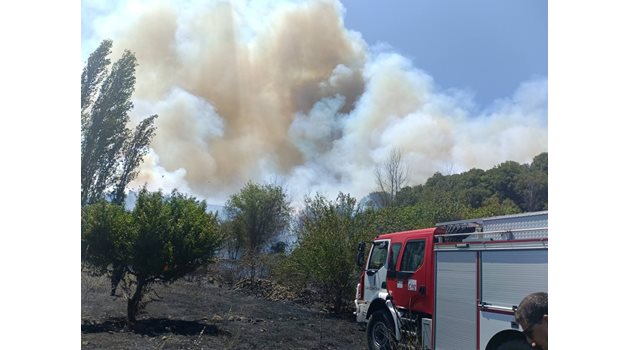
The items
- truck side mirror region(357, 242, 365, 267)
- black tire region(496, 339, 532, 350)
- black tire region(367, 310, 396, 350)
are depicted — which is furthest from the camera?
truck side mirror region(357, 242, 365, 267)

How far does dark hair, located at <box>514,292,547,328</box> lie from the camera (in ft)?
10.0

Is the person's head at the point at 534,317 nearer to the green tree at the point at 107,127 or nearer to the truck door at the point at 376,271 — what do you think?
the truck door at the point at 376,271

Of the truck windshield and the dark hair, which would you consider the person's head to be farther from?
the truck windshield

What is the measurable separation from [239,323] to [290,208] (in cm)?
178

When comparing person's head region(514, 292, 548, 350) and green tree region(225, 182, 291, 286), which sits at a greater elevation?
green tree region(225, 182, 291, 286)

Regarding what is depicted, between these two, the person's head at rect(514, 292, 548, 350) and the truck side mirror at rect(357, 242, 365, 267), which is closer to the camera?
the person's head at rect(514, 292, 548, 350)

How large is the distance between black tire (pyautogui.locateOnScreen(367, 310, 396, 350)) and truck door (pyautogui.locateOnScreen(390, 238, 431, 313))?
0.21 meters

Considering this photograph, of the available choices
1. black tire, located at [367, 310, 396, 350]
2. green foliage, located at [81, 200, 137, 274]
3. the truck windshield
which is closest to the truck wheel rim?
black tire, located at [367, 310, 396, 350]

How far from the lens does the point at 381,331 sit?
17.1ft

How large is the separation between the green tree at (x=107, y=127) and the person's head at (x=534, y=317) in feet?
11.7

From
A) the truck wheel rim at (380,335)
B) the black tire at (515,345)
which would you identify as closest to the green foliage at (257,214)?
the truck wheel rim at (380,335)

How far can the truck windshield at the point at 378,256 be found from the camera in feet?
18.0
